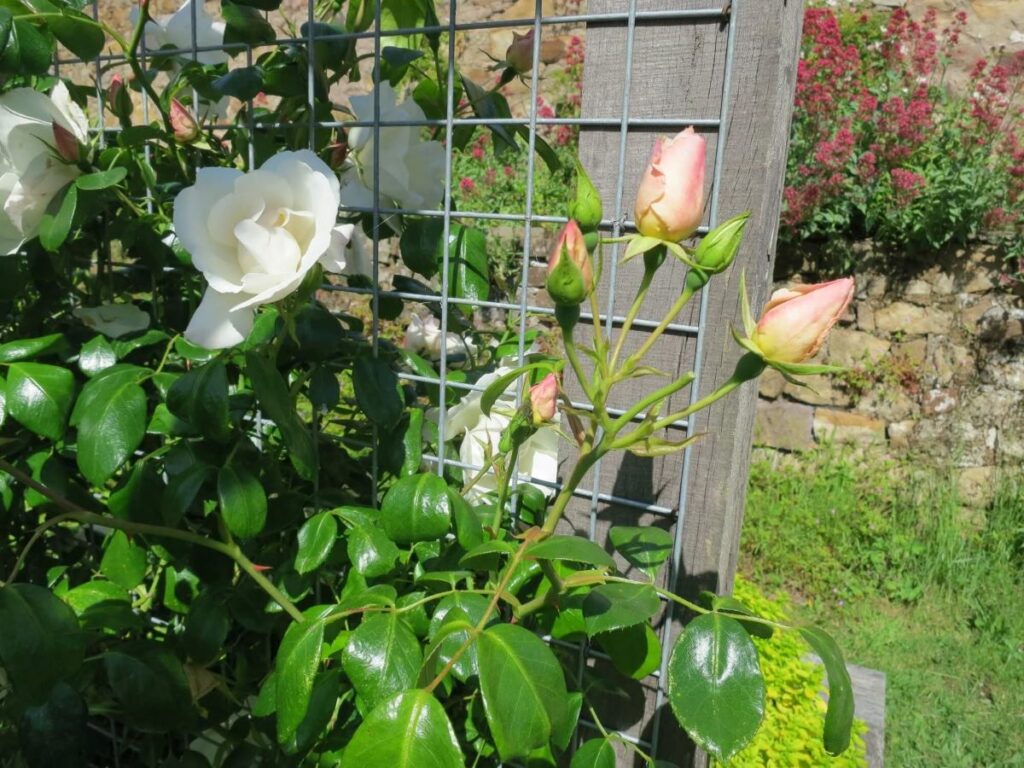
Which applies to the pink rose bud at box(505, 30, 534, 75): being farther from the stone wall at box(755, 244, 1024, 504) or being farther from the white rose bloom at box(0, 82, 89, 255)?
the stone wall at box(755, 244, 1024, 504)

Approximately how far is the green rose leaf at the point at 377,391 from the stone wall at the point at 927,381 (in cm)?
254

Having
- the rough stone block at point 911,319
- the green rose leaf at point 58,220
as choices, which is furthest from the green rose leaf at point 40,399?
the rough stone block at point 911,319

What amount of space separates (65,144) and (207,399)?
0.34m

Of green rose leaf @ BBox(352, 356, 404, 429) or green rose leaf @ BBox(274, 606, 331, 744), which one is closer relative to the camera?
green rose leaf @ BBox(274, 606, 331, 744)

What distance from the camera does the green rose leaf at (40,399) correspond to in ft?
2.88

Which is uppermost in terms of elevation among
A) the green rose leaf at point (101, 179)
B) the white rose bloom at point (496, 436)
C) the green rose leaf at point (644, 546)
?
the green rose leaf at point (101, 179)

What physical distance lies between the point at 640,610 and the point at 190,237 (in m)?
0.49

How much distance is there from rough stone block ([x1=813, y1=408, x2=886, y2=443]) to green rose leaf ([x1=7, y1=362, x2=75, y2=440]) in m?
3.07

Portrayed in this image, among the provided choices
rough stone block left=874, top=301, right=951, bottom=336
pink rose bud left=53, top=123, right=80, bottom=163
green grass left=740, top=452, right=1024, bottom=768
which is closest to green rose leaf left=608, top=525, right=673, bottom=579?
pink rose bud left=53, top=123, right=80, bottom=163

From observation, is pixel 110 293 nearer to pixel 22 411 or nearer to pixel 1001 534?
pixel 22 411

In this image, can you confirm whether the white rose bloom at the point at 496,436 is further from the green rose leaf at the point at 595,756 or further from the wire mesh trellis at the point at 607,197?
the green rose leaf at the point at 595,756

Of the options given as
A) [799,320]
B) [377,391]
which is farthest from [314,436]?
[799,320]

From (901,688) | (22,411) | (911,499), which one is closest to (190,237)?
(22,411)

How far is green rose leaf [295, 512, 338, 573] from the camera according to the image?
837 mm
